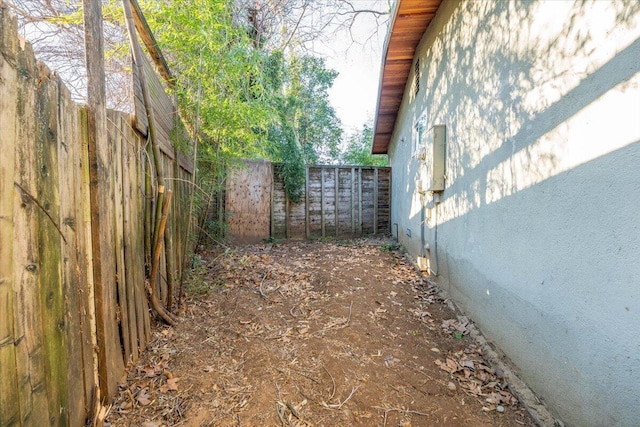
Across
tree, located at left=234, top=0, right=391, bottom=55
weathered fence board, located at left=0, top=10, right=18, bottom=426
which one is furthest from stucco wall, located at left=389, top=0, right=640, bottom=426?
tree, located at left=234, top=0, right=391, bottom=55

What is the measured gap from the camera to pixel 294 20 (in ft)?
34.3

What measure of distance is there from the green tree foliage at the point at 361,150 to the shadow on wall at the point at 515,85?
11.4 meters

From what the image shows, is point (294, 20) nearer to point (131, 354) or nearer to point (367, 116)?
point (367, 116)

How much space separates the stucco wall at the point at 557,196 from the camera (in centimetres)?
157

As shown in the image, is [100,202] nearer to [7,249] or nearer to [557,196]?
[7,249]

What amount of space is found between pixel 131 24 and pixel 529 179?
10.9ft

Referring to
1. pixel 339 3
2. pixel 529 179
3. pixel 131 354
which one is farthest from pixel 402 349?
pixel 339 3

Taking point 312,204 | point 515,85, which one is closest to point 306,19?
point 312,204

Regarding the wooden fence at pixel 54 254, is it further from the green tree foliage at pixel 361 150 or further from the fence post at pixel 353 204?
the green tree foliage at pixel 361 150

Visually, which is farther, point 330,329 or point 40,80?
point 330,329

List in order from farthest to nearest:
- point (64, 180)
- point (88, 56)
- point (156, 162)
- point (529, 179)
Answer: point (156, 162) < point (529, 179) < point (88, 56) < point (64, 180)

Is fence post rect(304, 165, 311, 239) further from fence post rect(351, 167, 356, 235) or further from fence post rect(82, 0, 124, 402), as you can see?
fence post rect(82, 0, 124, 402)

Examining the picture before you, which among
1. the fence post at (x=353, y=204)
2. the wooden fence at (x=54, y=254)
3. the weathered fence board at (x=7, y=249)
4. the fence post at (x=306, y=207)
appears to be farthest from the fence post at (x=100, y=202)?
the fence post at (x=353, y=204)

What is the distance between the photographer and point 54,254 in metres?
1.50
